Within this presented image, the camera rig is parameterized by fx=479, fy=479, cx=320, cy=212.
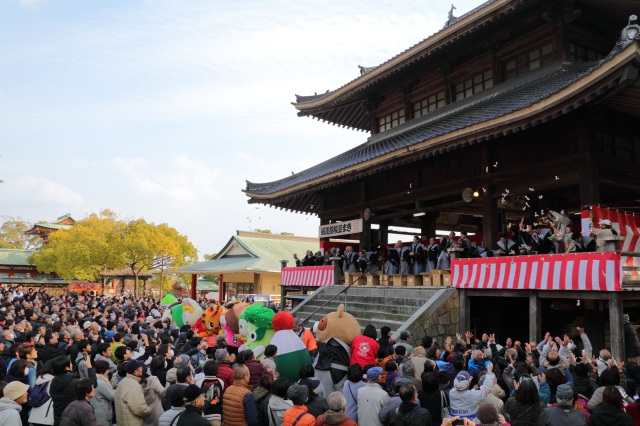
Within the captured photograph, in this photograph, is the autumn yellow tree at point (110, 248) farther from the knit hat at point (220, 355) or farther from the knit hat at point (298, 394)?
the knit hat at point (298, 394)

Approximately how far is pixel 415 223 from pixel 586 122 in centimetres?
1159

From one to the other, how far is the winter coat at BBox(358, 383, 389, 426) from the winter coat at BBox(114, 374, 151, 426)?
2567 millimetres

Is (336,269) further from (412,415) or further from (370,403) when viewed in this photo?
(412,415)

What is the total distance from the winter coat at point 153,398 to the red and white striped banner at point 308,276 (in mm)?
11914

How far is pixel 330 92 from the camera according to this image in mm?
19812

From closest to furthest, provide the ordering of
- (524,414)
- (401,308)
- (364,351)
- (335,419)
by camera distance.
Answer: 1. (335,419)
2. (524,414)
3. (364,351)
4. (401,308)

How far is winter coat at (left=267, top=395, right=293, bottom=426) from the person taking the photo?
519 cm

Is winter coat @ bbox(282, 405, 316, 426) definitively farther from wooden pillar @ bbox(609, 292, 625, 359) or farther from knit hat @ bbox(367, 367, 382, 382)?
wooden pillar @ bbox(609, 292, 625, 359)

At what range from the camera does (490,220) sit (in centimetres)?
1328

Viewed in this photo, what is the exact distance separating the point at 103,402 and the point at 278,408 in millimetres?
2428

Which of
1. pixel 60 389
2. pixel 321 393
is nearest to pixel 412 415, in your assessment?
pixel 321 393

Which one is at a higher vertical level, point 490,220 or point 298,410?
point 490,220

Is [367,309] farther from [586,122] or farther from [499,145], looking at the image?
[586,122]

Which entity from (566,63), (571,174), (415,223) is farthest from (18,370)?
(415,223)
